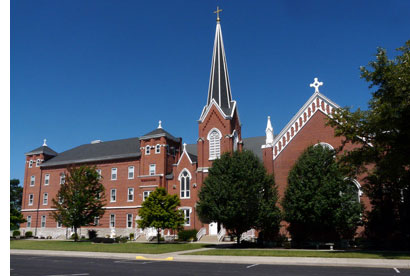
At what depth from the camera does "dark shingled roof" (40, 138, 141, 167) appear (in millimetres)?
52000

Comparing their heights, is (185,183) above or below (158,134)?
below

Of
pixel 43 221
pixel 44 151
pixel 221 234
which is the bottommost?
pixel 221 234

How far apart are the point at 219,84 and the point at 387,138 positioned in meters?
26.5

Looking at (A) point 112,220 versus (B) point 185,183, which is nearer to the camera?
(B) point 185,183

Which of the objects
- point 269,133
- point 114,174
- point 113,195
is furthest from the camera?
point 114,174

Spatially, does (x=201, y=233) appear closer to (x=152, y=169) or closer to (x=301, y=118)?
(x=152, y=169)

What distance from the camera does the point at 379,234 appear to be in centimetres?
2923

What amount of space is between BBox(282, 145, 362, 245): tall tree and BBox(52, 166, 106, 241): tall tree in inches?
947

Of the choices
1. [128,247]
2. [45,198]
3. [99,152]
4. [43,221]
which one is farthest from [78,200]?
[45,198]

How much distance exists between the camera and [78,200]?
4112 centimetres

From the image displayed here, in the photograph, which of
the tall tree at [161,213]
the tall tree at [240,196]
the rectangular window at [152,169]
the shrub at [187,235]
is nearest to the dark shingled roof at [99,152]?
the rectangular window at [152,169]

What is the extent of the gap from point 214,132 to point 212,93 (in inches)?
230

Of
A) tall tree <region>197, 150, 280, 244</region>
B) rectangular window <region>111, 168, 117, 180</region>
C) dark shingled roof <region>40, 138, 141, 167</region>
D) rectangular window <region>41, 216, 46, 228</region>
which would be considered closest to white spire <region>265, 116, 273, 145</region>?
tall tree <region>197, 150, 280, 244</region>

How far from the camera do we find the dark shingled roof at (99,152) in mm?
52000
